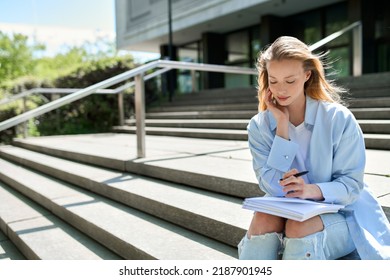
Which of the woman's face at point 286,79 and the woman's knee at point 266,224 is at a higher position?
the woman's face at point 286,79

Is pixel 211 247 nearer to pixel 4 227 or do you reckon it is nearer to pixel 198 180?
pixel 198 180

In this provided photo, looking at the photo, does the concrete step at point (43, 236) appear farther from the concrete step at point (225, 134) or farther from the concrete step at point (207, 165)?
the concrete step at point (225, 134)

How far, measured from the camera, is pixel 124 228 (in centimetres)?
255

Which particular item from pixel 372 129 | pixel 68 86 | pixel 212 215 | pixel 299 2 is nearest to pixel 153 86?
pixel 68 86

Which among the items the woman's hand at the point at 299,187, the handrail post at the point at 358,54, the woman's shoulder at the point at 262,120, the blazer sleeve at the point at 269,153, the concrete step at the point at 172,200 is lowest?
the concrete step at the point at 172,200

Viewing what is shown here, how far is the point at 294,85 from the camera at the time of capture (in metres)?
1.59

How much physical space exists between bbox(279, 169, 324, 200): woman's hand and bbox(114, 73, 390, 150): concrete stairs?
7.76ft

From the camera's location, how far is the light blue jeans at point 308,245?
4.56 feet

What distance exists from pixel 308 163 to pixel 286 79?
373mm

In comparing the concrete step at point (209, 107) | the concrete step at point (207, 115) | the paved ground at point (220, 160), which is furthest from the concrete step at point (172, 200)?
the concrete step at point (209, 107)

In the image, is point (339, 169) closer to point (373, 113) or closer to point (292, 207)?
point (292, 207)

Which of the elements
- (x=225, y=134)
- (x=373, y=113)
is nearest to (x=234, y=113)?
(x=225, y=134)

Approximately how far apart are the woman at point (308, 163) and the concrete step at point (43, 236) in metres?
1.30

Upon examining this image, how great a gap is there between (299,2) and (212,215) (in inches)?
365
